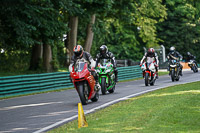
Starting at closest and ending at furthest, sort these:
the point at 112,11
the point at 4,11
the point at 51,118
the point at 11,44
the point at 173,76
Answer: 1. the point at 51,118
2. the point at 173,76
3. the point at 4,11
4. the point at 11,44
5. the point at 112,11

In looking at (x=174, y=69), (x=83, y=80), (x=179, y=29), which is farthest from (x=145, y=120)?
(x=179, y=29)

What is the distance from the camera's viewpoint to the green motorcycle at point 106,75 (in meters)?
16.2

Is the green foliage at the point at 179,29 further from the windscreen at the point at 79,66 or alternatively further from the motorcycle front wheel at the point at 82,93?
the motorcycle front wheel at the point at 82,93

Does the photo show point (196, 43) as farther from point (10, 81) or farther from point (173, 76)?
point (10, 81)

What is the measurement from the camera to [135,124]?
8.04 meters

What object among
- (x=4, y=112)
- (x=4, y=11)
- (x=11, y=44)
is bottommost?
(x=4, y=112)

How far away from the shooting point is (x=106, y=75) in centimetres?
1634

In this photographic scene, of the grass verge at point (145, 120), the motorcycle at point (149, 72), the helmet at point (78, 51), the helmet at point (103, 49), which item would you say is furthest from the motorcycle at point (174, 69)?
the grass verge at point (145, 120)

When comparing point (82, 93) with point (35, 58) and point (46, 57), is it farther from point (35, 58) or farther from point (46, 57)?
point (35, 58)

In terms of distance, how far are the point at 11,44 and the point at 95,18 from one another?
11843 mm

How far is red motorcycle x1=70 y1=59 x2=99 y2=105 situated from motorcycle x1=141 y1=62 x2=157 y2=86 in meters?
7.42

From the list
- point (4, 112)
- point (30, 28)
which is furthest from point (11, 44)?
Result: point (4, 112)

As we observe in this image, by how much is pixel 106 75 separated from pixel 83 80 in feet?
12.4

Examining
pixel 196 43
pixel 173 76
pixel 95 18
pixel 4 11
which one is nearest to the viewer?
pixel 173 76
